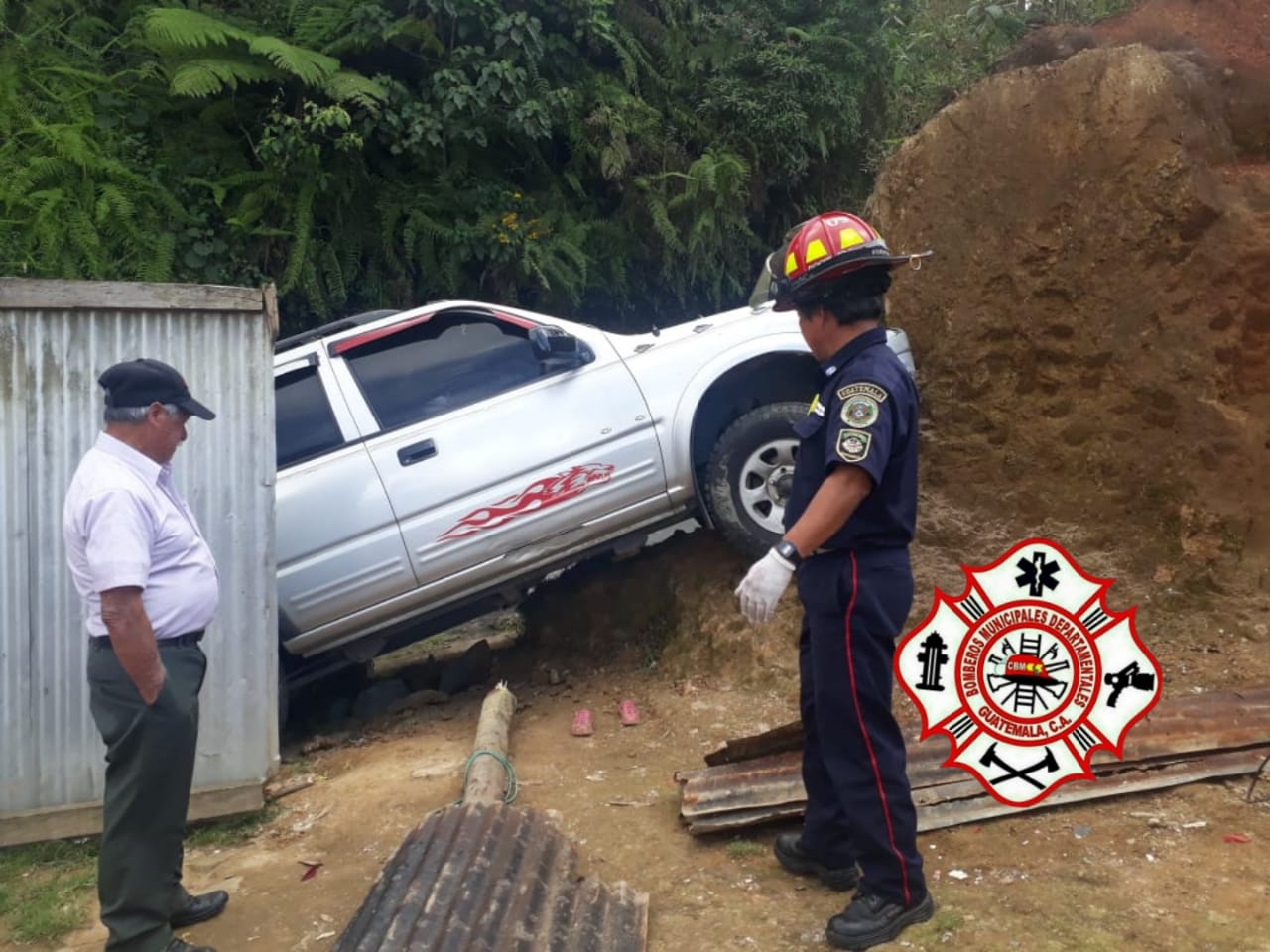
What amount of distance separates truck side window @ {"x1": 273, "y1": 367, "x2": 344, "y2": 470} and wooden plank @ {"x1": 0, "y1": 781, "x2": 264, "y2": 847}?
1.65m

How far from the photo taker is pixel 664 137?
878 cm

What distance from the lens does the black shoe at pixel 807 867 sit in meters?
3.29

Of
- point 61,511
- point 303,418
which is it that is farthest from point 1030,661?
point 61,511

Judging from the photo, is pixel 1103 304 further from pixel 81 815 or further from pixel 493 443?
pixel 81 815

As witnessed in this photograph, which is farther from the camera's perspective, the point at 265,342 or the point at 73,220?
the point at 73,220

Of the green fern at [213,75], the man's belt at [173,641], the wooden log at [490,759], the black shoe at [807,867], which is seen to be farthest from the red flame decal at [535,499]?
the green fern at [213,75]

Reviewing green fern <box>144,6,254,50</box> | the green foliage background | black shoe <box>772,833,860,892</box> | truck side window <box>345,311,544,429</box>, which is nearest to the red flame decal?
truck side window <box>345,311,544,429</box>

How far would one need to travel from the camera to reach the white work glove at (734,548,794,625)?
284 cm

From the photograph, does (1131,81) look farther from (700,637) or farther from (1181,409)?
(700,637)

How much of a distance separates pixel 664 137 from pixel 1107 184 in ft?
14.7

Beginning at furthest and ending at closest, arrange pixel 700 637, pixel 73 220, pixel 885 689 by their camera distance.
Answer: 1. pixel 73 220
2. pixel 700 637
3. pixel 885 689

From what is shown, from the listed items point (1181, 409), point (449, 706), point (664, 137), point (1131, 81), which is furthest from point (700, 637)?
point (664, 137)

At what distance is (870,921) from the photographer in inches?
114

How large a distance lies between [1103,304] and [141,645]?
4600mm
